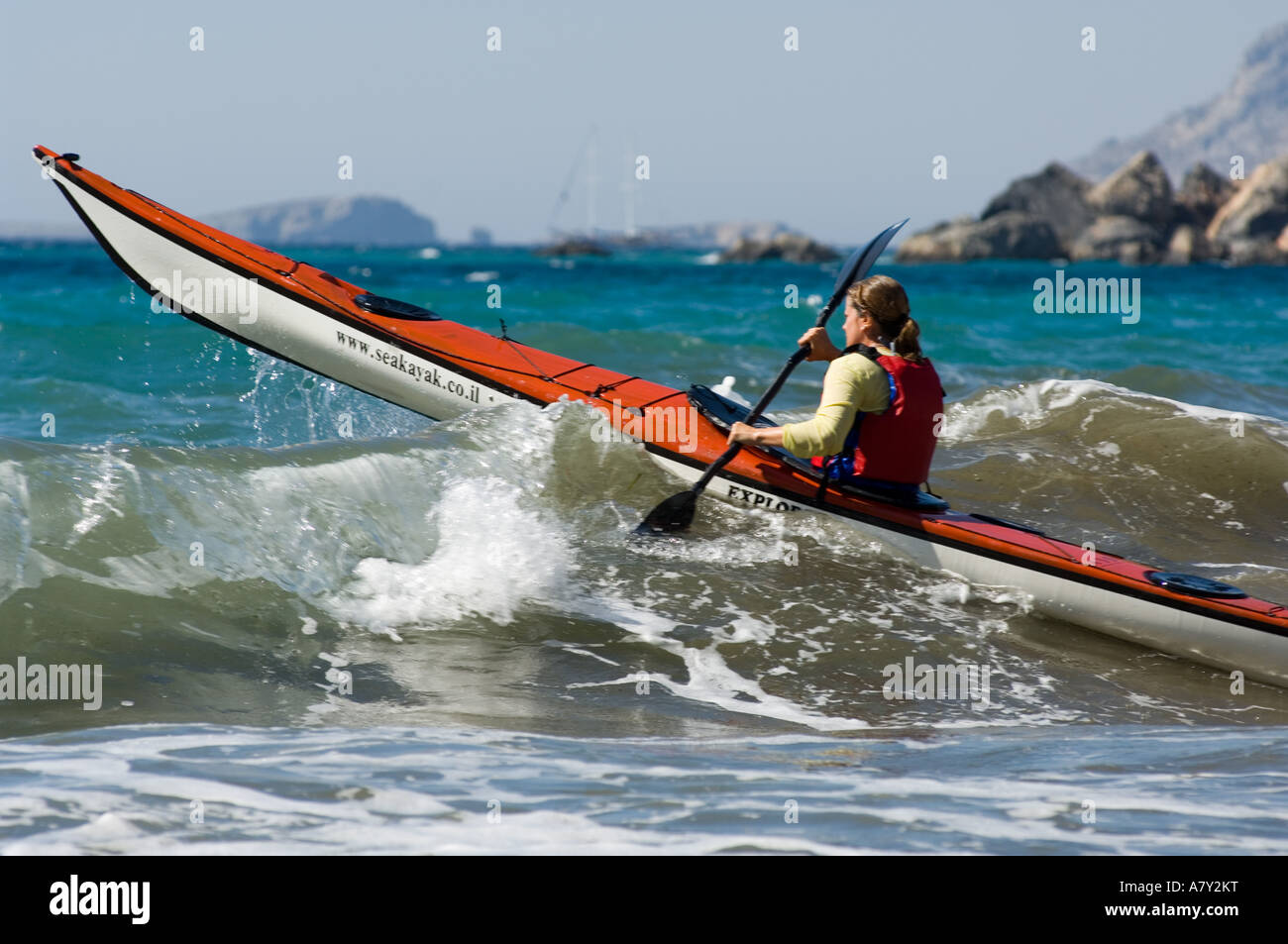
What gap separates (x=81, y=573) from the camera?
464 centimetres

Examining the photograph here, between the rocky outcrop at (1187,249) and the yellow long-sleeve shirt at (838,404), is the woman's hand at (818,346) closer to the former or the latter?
the yellow long-sleeve shirt at (838,404)

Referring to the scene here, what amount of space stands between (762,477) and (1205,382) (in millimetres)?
7684

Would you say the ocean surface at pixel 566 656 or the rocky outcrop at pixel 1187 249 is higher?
the rocky outcrop at pixel 1187 249

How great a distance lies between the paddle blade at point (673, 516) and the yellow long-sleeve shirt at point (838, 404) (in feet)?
2.95

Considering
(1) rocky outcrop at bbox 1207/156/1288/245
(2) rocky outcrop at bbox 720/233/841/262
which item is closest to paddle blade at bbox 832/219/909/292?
(1) rocky outcrop at bbox 1207/156/1288/245

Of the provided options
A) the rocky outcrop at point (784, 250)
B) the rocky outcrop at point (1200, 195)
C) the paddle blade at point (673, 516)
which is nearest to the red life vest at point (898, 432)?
the paddle blade at point (673, 516)

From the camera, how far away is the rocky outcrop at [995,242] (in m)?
65.8

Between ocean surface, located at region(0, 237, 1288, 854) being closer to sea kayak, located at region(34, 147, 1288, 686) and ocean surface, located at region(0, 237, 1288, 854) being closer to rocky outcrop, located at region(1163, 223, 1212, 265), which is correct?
sea kayak, located at region(34, 147, 1288, 686)

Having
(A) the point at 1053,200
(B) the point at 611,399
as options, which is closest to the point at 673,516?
(B) the point at 611,399

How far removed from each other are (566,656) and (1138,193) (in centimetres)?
6907

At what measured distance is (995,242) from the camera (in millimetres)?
66188

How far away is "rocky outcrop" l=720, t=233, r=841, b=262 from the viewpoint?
72500mm

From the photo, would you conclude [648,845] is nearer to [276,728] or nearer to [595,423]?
[276,728]
